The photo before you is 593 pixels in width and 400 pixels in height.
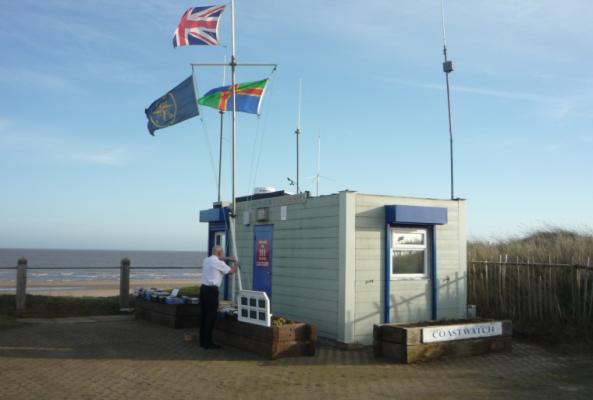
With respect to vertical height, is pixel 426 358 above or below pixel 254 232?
below

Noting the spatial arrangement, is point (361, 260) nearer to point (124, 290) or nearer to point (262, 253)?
point (262, 253)

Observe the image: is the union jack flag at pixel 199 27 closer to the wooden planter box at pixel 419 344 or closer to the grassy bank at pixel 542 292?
the wooden planter box at pixel 419 344

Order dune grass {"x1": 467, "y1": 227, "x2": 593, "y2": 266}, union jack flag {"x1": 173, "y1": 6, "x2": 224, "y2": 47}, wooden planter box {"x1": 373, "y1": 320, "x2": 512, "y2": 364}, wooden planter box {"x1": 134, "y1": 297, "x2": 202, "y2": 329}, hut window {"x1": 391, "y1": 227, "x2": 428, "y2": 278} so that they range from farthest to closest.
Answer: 1. dune grass {"x1": 467, "y1": 227, "x2": 593, "y2": 266}
2. wooden planter box {"x1": 134, "y1": 297, "x2": 202, "y2": 329}
3. union jack flag {"x1": 173, "y1": 6, "x2": 224, "y2": 47}
4. hut window {"x1": 391, "y1": 227, "x2": 428, "y2": 278}
5. wooden planter box {"x1": 373, "y1": 320, "x2": 512, "y2": 364}

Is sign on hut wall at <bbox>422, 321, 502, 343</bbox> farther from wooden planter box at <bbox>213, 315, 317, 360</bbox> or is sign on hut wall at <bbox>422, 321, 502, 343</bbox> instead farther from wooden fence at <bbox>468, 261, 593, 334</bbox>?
wooden fence at <bbox>468, 261, 593, 334</bbox>

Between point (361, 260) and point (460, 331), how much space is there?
2.04m

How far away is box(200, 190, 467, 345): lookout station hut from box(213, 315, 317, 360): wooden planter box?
1.06 metres

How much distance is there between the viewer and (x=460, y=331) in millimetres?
9148

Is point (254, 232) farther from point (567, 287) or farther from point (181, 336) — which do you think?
point (567, 287)

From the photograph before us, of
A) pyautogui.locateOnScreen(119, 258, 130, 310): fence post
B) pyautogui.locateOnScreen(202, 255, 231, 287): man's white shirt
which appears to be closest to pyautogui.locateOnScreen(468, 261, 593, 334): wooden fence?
pyautogui.locateOnScreen(202, 255, 231, 287): man's white shirt

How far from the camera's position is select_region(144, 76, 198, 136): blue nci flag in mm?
11328

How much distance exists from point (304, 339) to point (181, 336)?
2.98m

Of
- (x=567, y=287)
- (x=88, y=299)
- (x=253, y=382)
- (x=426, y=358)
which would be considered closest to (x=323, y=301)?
(x=426, y=358)

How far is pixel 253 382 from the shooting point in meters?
7.32

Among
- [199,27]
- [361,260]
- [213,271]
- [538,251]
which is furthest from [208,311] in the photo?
[538,251]
